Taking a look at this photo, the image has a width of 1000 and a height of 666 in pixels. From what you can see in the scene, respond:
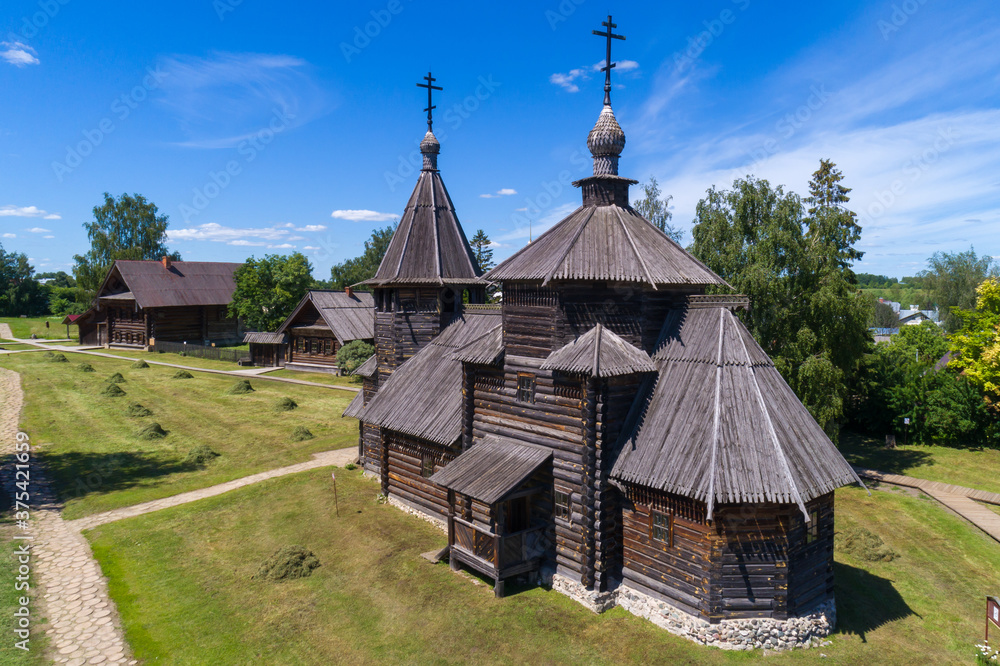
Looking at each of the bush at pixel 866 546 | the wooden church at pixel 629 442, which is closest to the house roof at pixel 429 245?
the wooden church at pixel 629 442

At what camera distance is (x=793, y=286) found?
2323 centimetres

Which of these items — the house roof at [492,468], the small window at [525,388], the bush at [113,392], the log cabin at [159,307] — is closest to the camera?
the house roof at [492,468]

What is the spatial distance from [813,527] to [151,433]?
28.7 meters

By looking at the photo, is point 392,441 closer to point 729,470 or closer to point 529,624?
point 529,624

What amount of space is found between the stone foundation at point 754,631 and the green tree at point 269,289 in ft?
156

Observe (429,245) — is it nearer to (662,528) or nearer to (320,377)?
(662,528)

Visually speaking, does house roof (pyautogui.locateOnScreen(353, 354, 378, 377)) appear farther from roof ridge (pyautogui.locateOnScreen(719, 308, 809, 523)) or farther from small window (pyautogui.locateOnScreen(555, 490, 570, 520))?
roof ridge (pyautogui.locateOnScreen(719, 308, 809, 523))

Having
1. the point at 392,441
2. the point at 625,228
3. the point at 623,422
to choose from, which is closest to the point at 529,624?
the point at 623,422

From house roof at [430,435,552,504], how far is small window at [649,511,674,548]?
2967 millimetres

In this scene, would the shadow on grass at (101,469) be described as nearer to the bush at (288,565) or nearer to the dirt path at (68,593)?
the dirt path at (68,593)

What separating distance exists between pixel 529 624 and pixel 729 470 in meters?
5.82

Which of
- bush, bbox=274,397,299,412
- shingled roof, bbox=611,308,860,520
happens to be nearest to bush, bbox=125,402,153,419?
bush, bbox=274,397,299,412

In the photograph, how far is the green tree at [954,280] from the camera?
51.4 meters

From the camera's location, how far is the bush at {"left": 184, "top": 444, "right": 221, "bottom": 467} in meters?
24.4
